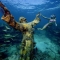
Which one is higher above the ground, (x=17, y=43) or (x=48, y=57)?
(x=17, y=43)

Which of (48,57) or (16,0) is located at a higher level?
(16,0)

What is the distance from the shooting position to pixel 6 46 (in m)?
10.4

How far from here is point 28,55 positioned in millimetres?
4715

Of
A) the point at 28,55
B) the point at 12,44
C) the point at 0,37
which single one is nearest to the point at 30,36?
the point at 28,55

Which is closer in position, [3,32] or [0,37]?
[0,37]

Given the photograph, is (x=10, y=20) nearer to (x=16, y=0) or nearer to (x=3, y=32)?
(x=3, y=32)

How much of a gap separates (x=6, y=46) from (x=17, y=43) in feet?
5.14

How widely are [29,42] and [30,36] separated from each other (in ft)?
0.91

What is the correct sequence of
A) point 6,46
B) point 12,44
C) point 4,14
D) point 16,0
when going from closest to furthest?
point 4,14 → point 6,46 → point 12,44 → point 16,0

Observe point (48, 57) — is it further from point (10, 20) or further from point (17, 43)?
point (10, 20)

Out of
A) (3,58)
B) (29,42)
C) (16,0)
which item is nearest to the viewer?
(29,42)

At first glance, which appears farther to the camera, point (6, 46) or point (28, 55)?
point (6, 46)

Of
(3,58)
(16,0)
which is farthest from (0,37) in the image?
(16,0)

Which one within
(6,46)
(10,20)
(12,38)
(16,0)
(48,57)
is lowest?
(48,57)
